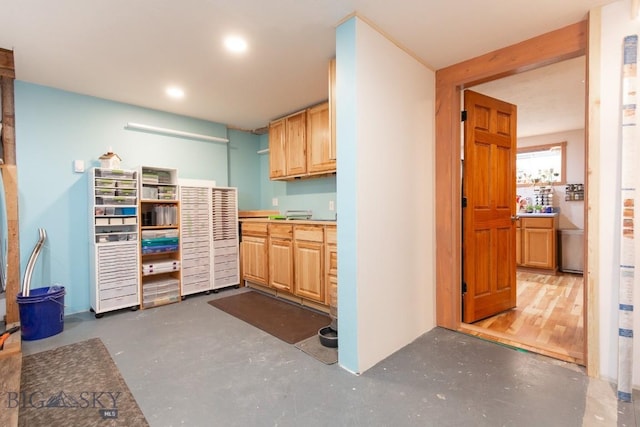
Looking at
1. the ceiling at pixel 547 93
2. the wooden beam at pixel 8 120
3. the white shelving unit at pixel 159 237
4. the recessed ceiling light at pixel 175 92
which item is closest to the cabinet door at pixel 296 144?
the recessed ceiling light at pixel 175 92

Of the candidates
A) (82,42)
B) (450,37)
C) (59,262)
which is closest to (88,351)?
(59,262)

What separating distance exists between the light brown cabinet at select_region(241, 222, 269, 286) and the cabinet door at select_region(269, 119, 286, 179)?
83cm

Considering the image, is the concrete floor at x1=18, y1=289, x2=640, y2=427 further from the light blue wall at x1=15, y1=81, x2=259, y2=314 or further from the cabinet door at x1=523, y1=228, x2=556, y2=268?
the cabinet door at x1=523, y1=228, x2=556, y2=268

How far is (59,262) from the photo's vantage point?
3.25m

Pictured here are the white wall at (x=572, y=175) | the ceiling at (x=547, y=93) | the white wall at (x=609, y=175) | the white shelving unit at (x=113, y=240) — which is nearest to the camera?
the white wall at (x=609, y=175)

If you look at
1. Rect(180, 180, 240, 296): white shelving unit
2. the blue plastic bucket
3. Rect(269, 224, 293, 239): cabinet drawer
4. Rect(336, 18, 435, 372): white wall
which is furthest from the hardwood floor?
the blue plastic bucket

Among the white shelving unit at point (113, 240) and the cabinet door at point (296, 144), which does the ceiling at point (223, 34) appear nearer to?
the cabinet door at point (296, 144)

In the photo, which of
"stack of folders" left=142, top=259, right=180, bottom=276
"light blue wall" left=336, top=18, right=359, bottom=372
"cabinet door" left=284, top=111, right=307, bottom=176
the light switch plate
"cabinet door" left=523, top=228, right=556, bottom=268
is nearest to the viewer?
"light blue wall" left=336, top=18, right=359, bottom=372

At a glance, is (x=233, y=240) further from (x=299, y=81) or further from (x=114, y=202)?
(x=299, y=81)

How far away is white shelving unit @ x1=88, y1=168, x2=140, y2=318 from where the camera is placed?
10.4 ft

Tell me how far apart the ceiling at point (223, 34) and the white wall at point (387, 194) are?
251mm

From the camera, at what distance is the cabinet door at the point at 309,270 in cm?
322

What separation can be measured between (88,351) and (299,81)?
311 cm

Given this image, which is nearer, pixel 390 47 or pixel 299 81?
pixel 390 47
